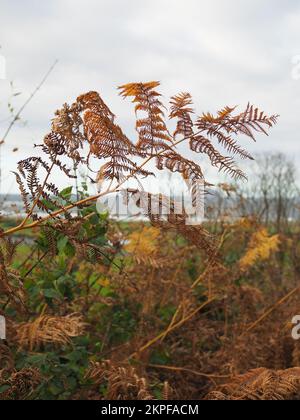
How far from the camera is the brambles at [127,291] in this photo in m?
2.09

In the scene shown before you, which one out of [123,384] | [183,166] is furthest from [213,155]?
[123,384]

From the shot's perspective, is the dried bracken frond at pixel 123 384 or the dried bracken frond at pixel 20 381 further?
the dried bracken frond at pixel 123 384

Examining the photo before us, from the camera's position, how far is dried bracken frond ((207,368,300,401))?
2721 millimetres

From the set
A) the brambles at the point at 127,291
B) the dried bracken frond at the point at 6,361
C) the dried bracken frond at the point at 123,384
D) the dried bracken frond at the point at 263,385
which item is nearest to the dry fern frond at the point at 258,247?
the brambles at the point at 127,291

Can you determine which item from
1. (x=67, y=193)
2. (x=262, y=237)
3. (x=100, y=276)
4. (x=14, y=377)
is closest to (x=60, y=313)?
(x=100, y=276)

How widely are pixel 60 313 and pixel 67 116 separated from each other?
187 cm

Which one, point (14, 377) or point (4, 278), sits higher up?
point (4, 278)

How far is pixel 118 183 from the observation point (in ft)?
6.81

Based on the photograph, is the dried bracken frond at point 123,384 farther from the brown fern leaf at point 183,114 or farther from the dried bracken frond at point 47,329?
the brown fern leaf at point 183,114

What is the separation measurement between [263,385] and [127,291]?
1738mm

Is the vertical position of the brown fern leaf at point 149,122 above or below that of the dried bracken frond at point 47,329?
above

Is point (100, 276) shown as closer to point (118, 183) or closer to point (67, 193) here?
point (67, 193)

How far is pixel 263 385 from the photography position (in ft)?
8.97

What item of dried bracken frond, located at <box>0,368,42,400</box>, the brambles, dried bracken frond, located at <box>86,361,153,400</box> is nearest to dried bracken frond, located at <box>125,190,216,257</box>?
the brambles
